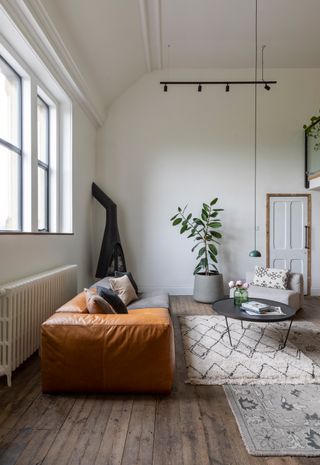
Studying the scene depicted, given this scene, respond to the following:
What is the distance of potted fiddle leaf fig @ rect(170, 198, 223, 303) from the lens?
4.67 m

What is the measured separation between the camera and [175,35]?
14.3 ft

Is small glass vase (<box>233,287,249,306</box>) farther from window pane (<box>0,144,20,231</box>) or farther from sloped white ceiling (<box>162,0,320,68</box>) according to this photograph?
sloped white ceiling (<box>162,0,320,68</box>)

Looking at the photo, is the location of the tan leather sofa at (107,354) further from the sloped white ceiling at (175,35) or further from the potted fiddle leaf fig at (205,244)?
the sloped white ceiling at (175,35)

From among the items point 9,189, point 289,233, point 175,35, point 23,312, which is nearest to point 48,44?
point 9,189

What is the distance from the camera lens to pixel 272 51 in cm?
479

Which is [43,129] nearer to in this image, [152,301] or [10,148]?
[10,148]

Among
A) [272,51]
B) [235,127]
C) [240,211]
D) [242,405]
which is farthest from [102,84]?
[242,405]

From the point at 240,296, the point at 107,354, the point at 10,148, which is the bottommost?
the point at 107,354

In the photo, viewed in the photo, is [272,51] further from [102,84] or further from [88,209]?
[88,209]

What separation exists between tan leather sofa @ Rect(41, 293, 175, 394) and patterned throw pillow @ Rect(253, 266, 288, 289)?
2697 mm

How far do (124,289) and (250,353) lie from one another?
1.53 metres

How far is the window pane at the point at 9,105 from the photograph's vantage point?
277cm

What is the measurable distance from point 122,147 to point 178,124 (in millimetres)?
1172

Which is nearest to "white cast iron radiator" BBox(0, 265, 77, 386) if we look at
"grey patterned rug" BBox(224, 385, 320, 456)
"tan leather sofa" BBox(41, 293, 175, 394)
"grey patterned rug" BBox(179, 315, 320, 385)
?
"tan leather sofa" BBox(41, 293, 175, 394)
